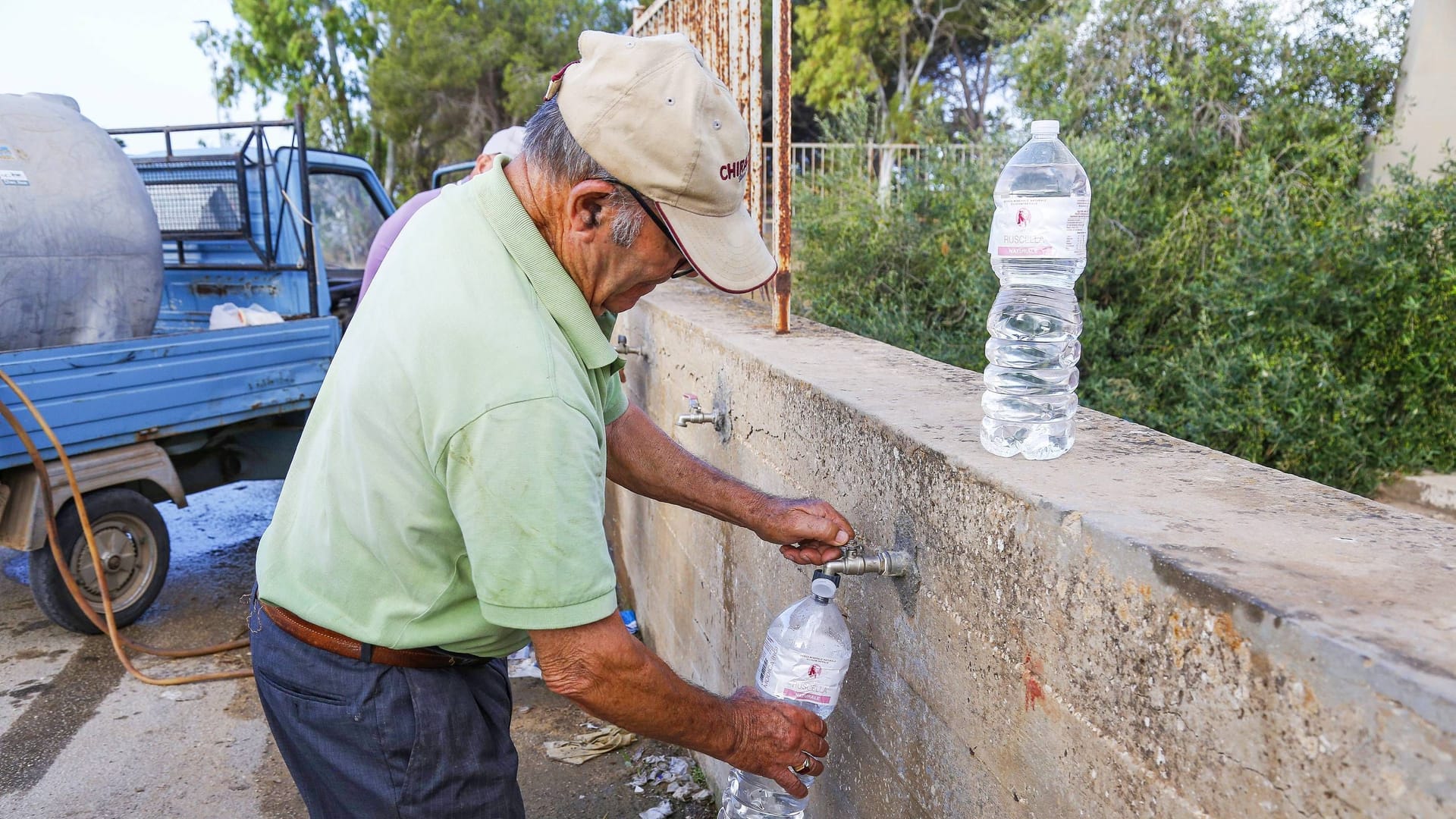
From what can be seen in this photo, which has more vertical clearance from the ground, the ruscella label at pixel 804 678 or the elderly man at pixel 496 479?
the elderly man at pixel 496 479

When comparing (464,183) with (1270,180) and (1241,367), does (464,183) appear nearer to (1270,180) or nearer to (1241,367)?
(1241,367)

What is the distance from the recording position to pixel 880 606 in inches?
74.1

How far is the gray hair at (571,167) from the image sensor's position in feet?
4.97

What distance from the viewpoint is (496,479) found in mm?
1335

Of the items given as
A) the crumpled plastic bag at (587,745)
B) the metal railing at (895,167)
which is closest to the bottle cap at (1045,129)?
the crumpled plastic bag at (587,745)

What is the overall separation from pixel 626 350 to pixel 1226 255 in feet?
11.0

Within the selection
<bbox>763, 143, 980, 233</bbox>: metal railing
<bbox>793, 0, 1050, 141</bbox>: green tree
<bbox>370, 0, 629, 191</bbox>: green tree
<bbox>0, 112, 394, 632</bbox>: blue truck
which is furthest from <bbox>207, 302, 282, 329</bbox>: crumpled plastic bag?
<bbox>370, 0, 629, 191</bbox>: green tree

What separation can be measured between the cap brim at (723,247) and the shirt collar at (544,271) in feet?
0.61

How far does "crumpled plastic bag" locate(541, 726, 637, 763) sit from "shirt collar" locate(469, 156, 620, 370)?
2.31m

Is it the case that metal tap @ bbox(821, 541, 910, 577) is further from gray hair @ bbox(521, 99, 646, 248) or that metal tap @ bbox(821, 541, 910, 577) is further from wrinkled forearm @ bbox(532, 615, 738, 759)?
gray hair @ bbox(521, 99, 646, 248)

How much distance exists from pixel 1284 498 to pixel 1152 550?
401 millimetres

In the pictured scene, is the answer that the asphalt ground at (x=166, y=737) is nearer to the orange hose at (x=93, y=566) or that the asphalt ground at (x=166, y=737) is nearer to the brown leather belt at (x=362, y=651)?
the orange hose at (x=93, y=566)

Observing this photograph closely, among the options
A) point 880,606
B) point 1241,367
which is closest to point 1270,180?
point 1241,367

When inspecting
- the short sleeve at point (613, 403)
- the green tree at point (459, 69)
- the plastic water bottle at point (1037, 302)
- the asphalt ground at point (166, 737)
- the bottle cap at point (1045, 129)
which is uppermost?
the green tree at point (459, 69)
